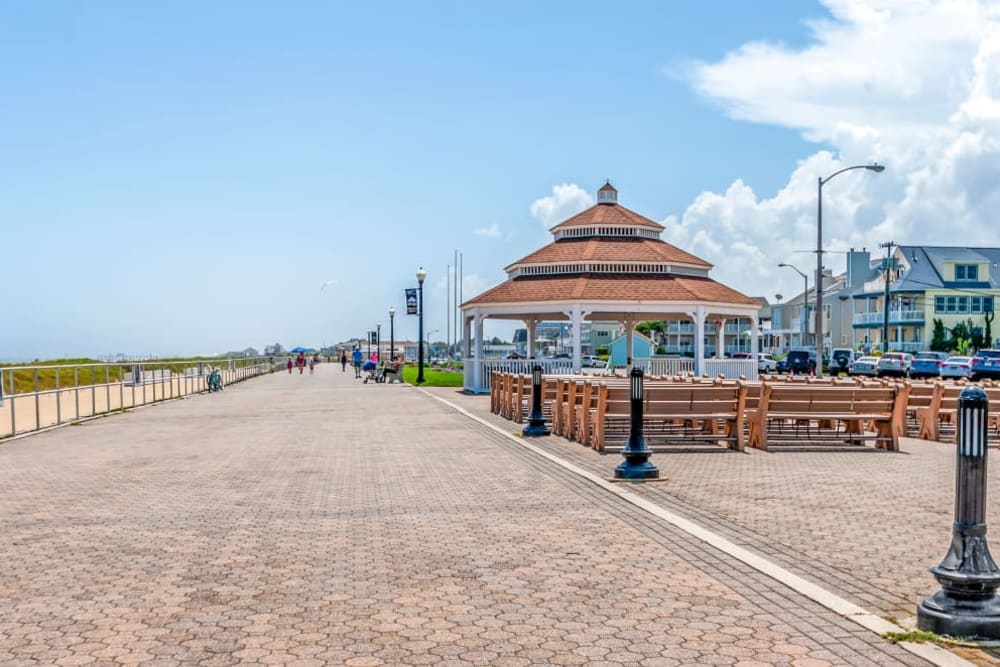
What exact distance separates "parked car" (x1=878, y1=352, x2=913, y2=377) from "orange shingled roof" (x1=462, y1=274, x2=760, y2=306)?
24.8 metres

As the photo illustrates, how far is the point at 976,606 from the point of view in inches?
220

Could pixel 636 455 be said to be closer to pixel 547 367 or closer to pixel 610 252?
pixel 547 367

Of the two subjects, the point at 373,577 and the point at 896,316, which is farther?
the point at 896,316

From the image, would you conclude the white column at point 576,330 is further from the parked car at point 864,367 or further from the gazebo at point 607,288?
the parked car at point 864,367

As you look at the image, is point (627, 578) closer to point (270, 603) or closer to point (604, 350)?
point (270, 603)

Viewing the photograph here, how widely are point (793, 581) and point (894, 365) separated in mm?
55886

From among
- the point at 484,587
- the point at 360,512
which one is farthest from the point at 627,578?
the point at 360,512

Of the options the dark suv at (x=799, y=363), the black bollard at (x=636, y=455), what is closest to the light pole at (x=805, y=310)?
the dark suv at (x=799, y=363)

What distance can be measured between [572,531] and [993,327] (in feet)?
257

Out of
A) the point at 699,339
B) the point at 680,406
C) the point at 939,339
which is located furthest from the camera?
the point at 939,339

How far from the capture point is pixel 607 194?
4244cm

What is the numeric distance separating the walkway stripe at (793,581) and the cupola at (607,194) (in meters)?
31.4

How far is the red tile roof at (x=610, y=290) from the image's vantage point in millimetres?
34312

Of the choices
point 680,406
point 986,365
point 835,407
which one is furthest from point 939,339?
point 680,406
